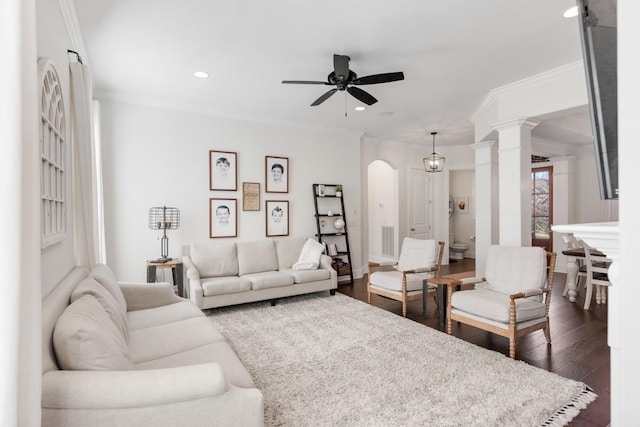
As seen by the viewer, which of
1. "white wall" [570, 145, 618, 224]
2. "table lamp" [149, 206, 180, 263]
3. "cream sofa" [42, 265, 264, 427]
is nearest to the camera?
"cream sofa" [42, 265, 264, 427]

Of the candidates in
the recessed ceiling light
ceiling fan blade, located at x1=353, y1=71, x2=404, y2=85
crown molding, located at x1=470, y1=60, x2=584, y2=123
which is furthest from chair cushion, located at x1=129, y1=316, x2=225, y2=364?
crown molding, located at x1=470, y1=60, x2=584, y2=123

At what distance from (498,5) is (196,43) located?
2.45 m

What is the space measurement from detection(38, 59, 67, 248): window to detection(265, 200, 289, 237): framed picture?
3.25 m

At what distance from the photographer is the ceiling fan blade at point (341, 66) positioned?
295 centimetres

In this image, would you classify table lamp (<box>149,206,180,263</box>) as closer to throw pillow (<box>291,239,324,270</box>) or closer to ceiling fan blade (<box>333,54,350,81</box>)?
throw pillow (<box>291,239,324,270</box>)

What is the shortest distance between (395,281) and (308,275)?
122 centimetres

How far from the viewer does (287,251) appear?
17.0 ft

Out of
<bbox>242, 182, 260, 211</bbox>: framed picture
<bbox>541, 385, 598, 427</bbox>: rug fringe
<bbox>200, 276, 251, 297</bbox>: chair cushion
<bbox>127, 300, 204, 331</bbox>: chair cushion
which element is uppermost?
<bbox>242, 182, 260, 211</bbox>: framed picture

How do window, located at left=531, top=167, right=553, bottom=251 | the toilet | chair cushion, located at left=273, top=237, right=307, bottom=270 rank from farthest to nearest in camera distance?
the toilet → window, located at left=531, top=167, right=553, bottom=251 → chair cushion, located at left=273, top=237, right=307, bottom=270

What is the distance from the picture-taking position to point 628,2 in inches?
30.7

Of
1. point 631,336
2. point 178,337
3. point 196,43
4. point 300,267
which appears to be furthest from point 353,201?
point 631,336

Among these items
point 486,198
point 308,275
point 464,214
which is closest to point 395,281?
point 308,275

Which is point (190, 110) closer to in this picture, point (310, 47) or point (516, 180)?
point (310, 47)

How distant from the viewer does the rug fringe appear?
6.63 ft
